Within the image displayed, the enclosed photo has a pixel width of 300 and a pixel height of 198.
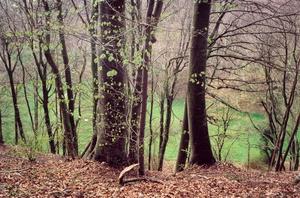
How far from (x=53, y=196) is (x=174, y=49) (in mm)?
13439

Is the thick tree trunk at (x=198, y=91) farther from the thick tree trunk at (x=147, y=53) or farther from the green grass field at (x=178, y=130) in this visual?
the green grass field at (x=178, y=130)

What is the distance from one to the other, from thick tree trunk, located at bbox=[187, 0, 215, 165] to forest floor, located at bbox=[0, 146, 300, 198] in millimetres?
468

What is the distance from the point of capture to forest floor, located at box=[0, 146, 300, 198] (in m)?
7.00

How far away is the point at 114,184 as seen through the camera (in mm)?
8547

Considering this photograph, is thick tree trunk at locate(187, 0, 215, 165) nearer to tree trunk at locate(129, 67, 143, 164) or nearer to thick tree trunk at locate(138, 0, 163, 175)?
tree trunk at locate(129, 67, 143, 164)

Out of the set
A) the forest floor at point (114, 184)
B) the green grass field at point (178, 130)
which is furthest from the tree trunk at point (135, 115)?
the green grass field at point (178, 130)

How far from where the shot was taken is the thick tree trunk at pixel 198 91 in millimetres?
9977

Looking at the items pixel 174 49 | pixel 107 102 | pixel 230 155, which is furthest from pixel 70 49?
pixel 230 155

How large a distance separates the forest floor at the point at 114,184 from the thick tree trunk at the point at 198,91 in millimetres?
468

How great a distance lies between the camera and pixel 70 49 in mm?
20203

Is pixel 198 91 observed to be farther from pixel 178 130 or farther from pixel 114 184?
pixel 178 130

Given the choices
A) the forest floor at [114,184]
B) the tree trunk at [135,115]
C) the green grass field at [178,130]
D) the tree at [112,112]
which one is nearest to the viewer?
the forest floor at [114,184]

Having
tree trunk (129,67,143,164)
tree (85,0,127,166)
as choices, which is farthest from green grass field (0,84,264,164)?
tree (85,0,127,166)

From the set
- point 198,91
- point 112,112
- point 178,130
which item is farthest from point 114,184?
point 178,130
